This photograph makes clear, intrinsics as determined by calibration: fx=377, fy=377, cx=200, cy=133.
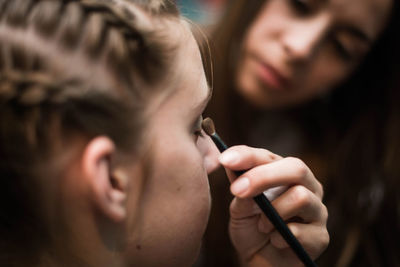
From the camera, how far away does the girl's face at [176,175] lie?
0.39 metres

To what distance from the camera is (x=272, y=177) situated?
→ 16.8 inches

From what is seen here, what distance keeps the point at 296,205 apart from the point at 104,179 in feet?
0.77

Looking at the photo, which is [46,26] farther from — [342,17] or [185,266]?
[342,17]

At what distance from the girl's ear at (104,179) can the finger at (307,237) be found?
8.4 inches

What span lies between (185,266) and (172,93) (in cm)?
20

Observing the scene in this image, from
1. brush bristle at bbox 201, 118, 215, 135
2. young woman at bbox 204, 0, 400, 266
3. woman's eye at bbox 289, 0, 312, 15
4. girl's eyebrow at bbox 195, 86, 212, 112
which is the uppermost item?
woman's eye at bbox 289, 0, 312, 15

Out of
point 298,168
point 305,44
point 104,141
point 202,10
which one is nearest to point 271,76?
point 305,44

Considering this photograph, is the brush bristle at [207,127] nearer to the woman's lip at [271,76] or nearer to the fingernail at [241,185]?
the fingernail at [241,185]

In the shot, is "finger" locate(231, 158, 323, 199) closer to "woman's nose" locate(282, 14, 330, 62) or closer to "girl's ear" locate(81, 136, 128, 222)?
"girl's ear" locate(81, 136, 128, 222)

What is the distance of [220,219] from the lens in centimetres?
73

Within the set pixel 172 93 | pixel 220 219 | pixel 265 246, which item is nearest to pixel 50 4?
pixel 172 93

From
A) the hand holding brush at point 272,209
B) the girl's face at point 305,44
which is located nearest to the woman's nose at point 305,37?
the girl's face at point 305,44

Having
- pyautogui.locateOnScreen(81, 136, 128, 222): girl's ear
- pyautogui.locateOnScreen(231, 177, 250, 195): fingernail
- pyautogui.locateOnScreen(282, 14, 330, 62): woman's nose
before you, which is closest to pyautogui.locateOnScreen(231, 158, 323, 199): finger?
pyautogui.locateOnScreen(231, 177, 250, 195): fingernail

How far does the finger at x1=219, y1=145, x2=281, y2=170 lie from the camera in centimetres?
41
